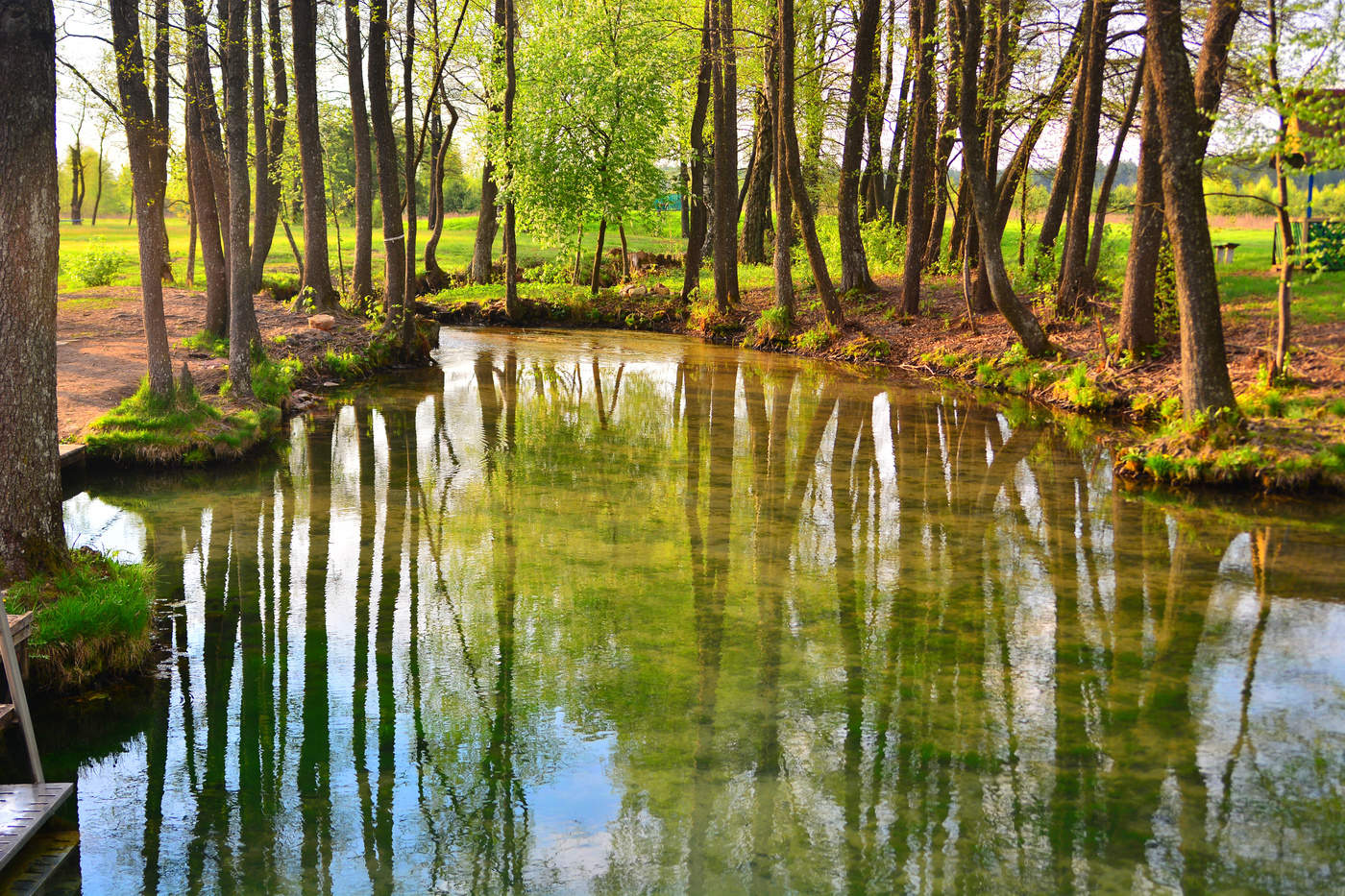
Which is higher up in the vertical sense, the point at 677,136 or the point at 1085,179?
the point at 677,136

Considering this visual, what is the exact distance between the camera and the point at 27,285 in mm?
6645

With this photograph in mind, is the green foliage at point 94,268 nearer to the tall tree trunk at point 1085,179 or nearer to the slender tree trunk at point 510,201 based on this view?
the slender tree trunk at point 510,201

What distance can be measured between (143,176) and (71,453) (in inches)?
133

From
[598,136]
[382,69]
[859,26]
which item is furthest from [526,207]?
[859,26]

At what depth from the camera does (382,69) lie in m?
19.9

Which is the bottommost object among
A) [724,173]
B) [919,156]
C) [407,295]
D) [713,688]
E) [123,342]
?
[713,688]

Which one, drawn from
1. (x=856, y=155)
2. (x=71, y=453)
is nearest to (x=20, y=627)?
(x=71, y=453)

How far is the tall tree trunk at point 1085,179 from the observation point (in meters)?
16.1

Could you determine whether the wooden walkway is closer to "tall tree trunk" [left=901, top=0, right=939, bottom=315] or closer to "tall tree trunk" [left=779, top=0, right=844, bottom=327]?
"tall tree trunk" [left=779, top=0, right=844, bottom=327]

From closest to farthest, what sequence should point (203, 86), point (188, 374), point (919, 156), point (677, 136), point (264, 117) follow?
point (188, 374)
point (203, 86)
point (919, 156)
point (264, 117)
point (677, 136)

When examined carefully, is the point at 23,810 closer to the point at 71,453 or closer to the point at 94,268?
the point at 71,453

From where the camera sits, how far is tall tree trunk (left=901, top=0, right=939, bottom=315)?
20.2 m

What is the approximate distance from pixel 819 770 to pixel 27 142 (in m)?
6.39

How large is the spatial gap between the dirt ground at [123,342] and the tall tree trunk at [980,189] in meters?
12.1
